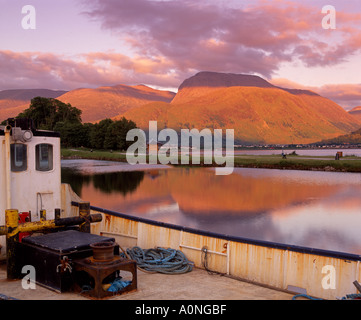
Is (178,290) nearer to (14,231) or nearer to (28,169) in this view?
(14,231)

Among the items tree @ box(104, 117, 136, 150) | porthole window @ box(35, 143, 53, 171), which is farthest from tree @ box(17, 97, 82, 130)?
porthole window @ box(35, 143, 53, 171)

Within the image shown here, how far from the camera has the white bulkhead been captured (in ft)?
35.0

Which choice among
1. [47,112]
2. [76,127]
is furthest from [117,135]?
[47,112]

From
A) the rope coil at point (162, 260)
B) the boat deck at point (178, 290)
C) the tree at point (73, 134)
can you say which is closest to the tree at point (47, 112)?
the tree at point (73, 134)

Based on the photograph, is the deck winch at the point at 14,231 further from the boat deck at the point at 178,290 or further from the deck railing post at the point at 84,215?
the deck railing post at the point at 84,215

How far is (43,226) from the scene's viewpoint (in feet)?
32.0

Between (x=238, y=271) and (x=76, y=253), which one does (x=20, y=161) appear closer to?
(x=76, y=253)

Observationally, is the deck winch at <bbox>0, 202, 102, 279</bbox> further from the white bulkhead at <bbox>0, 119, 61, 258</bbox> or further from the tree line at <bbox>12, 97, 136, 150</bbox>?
the tree line at <bbox>12, 97, 136, 150</bbox>

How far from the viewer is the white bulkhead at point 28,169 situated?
10.7 m

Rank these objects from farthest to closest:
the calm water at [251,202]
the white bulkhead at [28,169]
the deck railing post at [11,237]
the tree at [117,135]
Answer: the tree at [117,135] < the calm water at [251,202] < the white bulkhead at [28,169] < the deck railing post at [11,237]

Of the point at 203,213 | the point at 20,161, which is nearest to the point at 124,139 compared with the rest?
the point at 203,213

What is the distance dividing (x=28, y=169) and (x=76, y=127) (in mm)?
148270

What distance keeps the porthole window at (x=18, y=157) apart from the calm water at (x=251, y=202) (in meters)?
20.0

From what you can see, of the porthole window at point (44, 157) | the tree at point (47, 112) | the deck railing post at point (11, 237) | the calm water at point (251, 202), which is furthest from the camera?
the tree at point (47, 112)
